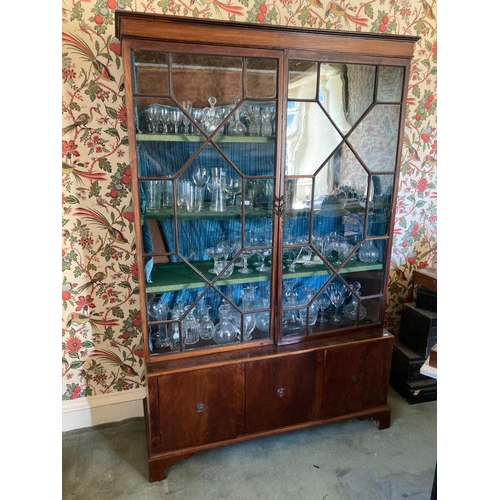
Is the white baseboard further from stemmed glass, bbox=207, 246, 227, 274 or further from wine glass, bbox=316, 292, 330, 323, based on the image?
wine glass, bbox=316, 292, 330, 323

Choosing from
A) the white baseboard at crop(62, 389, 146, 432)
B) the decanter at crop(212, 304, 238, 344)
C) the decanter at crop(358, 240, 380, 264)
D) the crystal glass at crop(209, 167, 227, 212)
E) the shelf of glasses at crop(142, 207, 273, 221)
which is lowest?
the white baseboard at crop(62, 389, 146, 432)

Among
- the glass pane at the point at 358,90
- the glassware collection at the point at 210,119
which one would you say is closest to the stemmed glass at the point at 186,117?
the glassware collection at the point at 210,119

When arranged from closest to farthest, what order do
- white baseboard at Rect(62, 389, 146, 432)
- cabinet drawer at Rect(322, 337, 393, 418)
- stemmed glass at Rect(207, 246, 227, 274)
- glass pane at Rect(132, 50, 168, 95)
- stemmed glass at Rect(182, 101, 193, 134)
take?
glass pane at Rect(132, 50, 168, 95) → stemmed glass at Rect(182, 101, 193, 134) → stemmed glass at Rect(207, 246, 227, 274) → cabinet drawer at Rect(322, 337, 393, 418) → white baseboard at Rect(62, 389, 146, 432)

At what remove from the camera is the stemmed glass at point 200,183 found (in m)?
1.52

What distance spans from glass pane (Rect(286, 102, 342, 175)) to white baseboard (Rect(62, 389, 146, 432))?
1.43 m

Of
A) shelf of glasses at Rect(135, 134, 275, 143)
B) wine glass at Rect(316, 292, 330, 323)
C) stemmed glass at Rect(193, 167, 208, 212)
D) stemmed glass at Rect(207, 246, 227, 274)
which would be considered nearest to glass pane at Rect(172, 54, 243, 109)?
shelf of glasses at Rect(135, 134, 275, 143)

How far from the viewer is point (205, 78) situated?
143 cm

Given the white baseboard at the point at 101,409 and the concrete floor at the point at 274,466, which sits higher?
the white baseboard at the point at 101,409

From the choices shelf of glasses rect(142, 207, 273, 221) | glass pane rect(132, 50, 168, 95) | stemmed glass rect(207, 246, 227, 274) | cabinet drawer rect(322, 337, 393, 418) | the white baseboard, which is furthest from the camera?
the white baseboard

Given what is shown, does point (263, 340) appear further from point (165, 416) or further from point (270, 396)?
point (165, 416)

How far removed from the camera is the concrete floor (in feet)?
5.14

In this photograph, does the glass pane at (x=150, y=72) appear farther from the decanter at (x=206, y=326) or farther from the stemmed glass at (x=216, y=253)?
the decanter at (x=206, y=326)

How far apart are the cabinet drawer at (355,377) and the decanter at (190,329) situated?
607 millimetres
